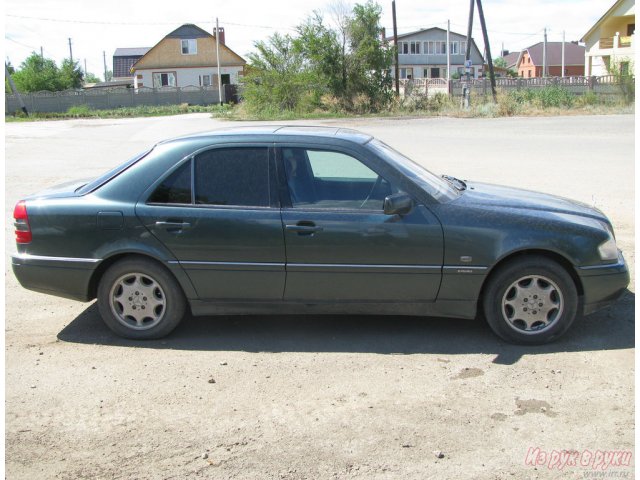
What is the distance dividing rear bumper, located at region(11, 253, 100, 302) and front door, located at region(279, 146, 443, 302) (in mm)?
1535

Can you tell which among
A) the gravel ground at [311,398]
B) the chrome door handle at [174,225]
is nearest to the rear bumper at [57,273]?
the gravel ground at [311,398]

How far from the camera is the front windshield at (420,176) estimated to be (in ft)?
17.6

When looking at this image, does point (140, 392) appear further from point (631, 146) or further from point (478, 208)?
point (631, 146)

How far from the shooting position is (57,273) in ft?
17.8

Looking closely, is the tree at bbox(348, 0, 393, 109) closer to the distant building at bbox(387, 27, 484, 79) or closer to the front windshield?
the front windshield

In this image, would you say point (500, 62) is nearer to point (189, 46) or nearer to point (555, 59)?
point (555, 59)

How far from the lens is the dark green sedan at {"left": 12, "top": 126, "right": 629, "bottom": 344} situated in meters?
5.11

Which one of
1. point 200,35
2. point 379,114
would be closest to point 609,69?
point 379,114

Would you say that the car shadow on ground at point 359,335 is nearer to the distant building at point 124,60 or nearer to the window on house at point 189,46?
the window on house at point 189,46

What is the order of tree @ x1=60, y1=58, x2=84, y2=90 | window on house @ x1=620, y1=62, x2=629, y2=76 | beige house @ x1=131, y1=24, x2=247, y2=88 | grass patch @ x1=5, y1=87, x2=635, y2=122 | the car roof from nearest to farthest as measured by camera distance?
the car roof → grass patch @ x1=5, y1=87, x2=635, y2=122 → window on house @ x1=620, y1=62, x2=629, y2=76 → tree @ x1=60, y1=58, x2=84, y2=90 → beige house @ x1=131, y1=24, x2=247, y2=88

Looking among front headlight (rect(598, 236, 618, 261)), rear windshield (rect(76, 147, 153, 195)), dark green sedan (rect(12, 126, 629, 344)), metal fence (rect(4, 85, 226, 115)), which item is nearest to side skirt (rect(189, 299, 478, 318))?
dark green sedan (rect(12, 126, 629, 344))

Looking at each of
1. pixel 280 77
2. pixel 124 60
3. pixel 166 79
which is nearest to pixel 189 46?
pixel 166 79

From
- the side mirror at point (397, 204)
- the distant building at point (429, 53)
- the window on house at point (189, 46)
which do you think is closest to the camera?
the side mirror at point (397, 204)

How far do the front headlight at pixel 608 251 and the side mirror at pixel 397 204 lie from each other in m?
1.42
